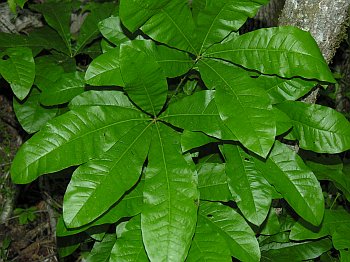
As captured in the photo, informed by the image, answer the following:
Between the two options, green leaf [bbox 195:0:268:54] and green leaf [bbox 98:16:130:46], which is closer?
green leaf [bbox 195:0:268:54]

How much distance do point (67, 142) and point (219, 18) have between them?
0.73m

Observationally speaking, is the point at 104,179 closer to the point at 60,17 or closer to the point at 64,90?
the point at 64,90

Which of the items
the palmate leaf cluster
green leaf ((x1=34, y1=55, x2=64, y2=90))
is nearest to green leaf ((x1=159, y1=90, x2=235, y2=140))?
the palmate leaf cluster

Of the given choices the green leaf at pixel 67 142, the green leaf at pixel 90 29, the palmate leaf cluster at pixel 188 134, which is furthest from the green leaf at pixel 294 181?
the green leaf at pixel 90 29

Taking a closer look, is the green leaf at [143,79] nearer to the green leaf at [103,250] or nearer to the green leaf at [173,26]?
the green leaf at [173,26]

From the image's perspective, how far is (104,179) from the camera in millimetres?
1849

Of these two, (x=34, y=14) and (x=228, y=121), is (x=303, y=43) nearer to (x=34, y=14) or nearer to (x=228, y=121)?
(x=228, y=121)

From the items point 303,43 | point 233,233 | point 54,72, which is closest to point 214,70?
point 303,43

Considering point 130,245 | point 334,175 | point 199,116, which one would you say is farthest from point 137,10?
point 334,175

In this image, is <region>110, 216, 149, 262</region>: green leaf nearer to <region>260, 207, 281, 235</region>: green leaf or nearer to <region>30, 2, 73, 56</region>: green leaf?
<region>260, 207, 281, 235</region>: green leaf

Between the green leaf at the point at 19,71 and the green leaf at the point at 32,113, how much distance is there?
6.6 inches

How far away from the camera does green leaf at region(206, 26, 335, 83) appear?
190cm

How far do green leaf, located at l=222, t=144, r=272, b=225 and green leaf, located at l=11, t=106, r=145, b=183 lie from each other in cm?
41

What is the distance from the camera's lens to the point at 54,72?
8.08 feet
